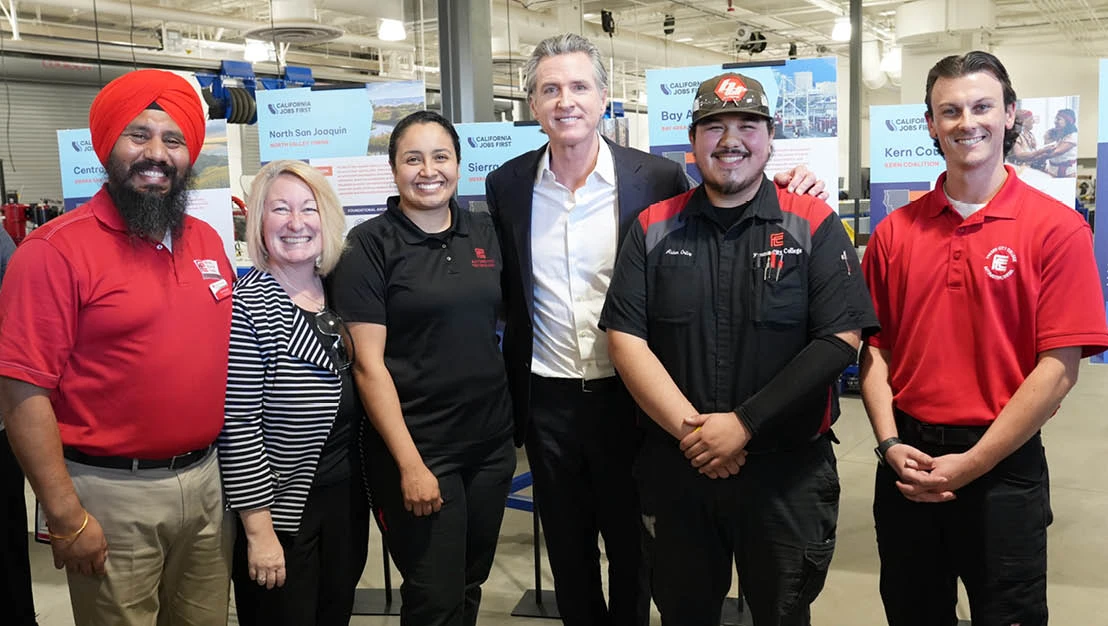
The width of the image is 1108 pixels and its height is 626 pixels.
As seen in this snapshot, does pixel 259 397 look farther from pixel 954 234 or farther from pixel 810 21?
pixel 810 21

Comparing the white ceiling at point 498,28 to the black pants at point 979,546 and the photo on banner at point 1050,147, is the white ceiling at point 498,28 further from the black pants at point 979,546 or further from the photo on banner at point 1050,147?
the black pants at point 979,546

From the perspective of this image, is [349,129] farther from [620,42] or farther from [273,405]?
[620,42]

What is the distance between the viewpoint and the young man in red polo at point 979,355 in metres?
1.98

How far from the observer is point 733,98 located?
202 cm

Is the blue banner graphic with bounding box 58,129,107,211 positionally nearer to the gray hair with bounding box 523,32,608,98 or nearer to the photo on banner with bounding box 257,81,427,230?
the photo on banner with bounding box 257,81,427,230

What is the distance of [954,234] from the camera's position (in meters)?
2.07

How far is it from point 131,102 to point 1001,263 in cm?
195

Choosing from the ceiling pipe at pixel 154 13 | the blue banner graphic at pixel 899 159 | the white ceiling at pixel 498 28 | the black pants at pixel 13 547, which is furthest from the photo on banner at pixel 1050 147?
the ceiling pipe at pixel 154 13

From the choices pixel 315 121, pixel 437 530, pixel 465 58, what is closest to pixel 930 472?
pixel 437 530

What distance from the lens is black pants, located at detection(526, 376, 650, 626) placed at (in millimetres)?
2379

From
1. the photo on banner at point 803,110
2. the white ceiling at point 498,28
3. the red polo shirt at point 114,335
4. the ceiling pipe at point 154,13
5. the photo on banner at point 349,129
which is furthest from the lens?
the white ceiling at point 498,28

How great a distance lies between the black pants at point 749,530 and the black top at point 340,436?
0.73 meters

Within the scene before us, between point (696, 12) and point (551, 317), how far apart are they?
11537 mm

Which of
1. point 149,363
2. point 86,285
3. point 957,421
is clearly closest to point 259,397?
point 149,363
